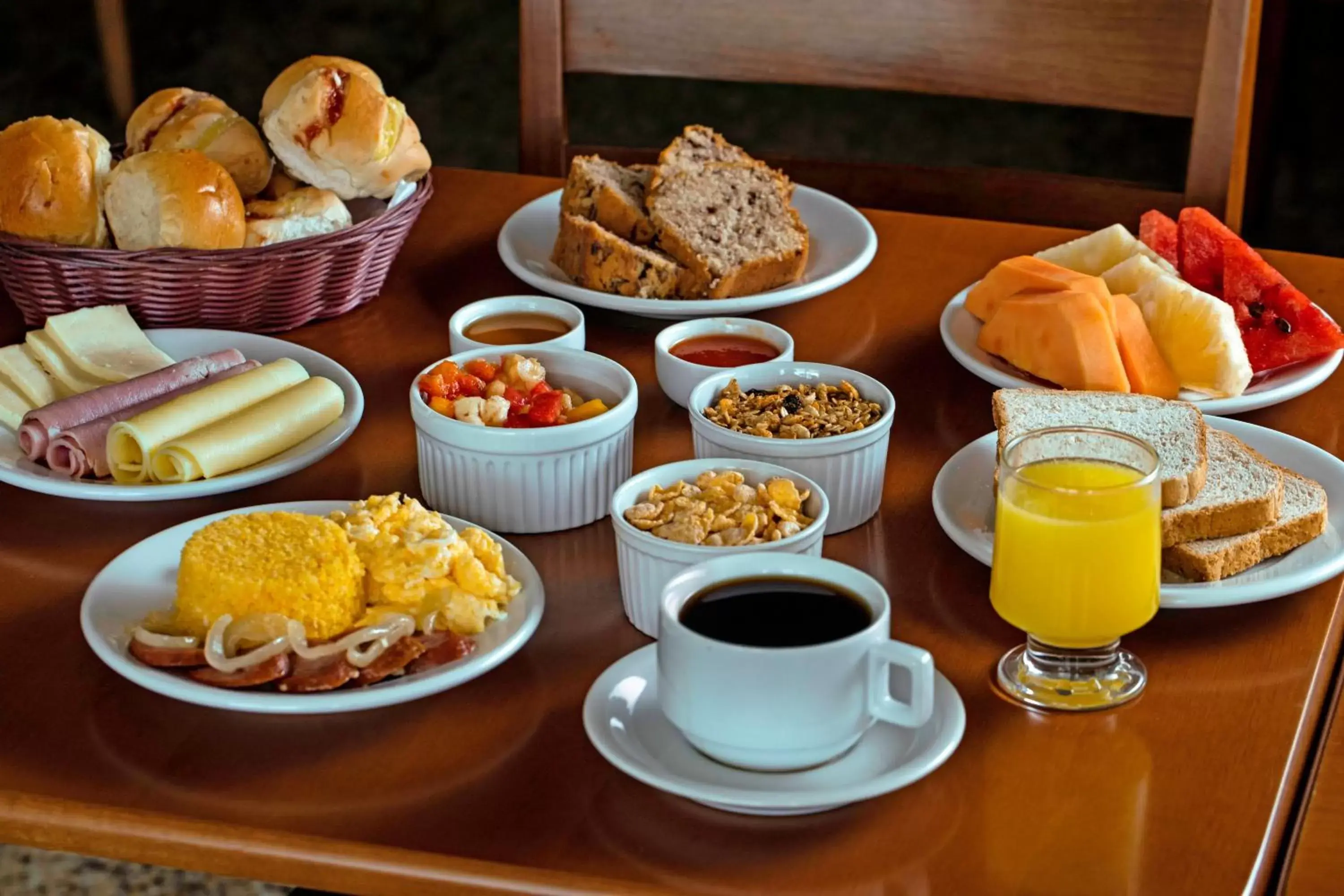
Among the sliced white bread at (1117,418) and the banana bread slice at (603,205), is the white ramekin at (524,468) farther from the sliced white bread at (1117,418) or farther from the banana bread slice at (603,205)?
the banana bread slice at (603,205)

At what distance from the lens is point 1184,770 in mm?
950

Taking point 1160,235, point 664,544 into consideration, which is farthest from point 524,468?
point 1160,235

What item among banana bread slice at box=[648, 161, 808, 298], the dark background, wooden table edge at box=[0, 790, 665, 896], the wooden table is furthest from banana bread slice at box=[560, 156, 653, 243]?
the dark background

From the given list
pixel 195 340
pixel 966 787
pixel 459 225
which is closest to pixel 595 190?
pixel 459 225

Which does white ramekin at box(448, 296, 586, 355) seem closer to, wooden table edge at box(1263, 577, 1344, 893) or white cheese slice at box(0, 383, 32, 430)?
white cheese slice at box(0, 383, 32, 430)

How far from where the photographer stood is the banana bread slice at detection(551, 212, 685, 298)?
1.62m

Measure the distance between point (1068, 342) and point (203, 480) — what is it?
0.77 metres

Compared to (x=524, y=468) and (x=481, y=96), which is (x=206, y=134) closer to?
(x=524, y=468)

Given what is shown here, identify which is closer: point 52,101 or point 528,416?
point 528,416

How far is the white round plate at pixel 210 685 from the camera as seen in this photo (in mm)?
967

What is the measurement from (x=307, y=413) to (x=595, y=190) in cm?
50

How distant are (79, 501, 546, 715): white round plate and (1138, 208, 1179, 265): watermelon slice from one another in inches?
33.4

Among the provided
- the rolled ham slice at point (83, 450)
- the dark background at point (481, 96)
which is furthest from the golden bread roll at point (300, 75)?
the dark background at point (481, 96)

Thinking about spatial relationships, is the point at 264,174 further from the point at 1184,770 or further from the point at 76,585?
the point at 1184,770
